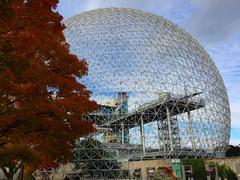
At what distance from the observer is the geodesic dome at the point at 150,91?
178 ft

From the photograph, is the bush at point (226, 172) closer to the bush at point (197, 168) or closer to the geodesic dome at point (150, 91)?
the bush at point (197, 168)

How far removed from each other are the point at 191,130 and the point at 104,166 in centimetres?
1368

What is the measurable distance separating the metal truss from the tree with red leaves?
3596cm

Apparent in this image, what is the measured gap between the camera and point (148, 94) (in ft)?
177

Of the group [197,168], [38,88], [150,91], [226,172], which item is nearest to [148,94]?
[150,91]

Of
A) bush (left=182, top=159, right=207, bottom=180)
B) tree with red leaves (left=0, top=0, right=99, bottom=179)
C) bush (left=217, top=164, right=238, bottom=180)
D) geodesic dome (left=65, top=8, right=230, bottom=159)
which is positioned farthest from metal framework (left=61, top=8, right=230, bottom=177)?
tree with red leaves (left=0, top=0, right=99, bottom=179)

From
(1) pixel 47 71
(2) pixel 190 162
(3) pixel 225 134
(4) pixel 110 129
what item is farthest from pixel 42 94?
(3) pixel 225 134

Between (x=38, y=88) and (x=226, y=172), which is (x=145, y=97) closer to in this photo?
(x=226, y=172)

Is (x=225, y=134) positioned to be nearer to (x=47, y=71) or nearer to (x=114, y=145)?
(x=114, y=145)

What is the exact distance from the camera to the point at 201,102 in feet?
185

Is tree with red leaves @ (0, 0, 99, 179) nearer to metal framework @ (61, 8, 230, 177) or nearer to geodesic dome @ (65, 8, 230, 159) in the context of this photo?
metal framework @ (61, 8, 230, 177)

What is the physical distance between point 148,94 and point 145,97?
614 mm

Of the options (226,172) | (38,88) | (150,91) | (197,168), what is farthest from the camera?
(150,91)

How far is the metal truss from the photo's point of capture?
53.1 m
